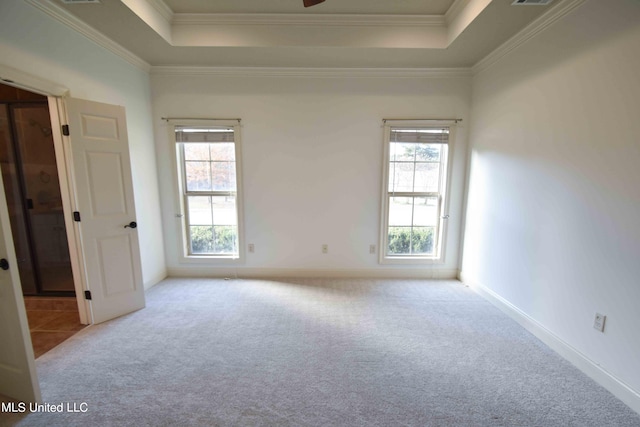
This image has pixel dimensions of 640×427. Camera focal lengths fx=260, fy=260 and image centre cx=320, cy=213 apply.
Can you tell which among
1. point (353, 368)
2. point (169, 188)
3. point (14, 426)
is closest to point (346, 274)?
point (353, 368)

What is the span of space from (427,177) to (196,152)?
3088 millimetres

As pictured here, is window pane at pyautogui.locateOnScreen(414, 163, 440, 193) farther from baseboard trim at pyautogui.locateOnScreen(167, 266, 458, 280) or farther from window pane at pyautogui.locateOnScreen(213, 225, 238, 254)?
window pane at pyautogui.locateOnScreen(213, 225, 238, 254)

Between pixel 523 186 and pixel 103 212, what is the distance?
156 inches

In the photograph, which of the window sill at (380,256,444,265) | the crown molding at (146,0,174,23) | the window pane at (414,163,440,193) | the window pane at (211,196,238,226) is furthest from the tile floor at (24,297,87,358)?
the window pane at (414,163,440,193)

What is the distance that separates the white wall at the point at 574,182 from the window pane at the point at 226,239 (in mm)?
3197

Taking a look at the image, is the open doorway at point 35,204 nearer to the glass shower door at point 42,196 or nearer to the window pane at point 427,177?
the glass shower door at point 42,196

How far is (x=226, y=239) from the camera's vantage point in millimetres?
3625

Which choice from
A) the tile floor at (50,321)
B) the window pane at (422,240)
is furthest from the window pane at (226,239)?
the window pane at (422,240)

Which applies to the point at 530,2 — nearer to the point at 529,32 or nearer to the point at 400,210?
the point at 529,32

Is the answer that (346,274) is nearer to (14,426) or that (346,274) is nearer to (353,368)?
(353,368)

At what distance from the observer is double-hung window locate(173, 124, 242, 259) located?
335 cm

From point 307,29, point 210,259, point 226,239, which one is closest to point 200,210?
point 226,239

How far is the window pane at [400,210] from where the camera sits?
3.52 metres

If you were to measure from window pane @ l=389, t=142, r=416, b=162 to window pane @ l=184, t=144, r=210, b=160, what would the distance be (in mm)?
2429
